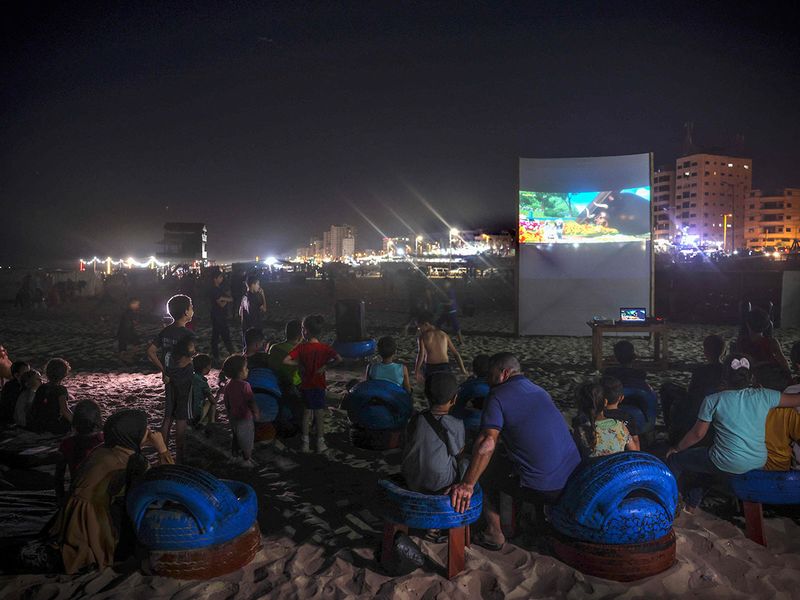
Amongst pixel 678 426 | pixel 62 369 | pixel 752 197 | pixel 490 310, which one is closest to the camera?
pixel 678 426

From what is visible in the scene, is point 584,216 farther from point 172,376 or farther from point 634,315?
point 172,376

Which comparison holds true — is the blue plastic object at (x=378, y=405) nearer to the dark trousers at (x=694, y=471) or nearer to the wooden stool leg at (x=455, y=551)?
the wooden stool leg at (x=455, y=551)

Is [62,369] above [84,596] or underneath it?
above

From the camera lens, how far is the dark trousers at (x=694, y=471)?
185 inches

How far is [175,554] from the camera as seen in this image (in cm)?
390

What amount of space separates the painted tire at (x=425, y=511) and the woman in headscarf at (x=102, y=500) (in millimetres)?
1812

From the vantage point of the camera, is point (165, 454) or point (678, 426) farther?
point (678, 426)

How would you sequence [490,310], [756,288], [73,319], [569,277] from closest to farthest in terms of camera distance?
[569,277] → [756,288] → [73,319] → [490,310]

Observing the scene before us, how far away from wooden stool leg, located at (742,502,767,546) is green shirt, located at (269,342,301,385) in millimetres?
4686

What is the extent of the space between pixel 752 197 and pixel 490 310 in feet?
452

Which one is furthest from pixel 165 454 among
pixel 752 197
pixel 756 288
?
pixel 752 197

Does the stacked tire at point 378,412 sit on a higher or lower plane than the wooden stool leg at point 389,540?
higher

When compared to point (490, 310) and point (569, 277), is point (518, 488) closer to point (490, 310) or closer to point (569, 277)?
point (569, 277)

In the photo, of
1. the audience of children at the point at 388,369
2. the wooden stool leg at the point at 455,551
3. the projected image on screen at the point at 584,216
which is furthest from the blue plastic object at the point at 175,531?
the projected image on screen at the point at 584,216
